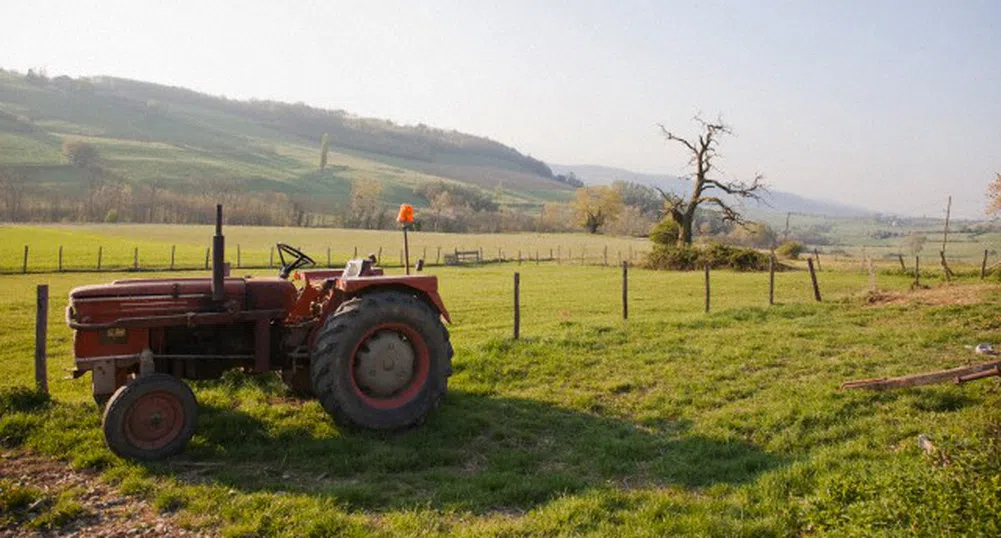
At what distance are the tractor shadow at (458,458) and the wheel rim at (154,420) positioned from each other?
0.88ft

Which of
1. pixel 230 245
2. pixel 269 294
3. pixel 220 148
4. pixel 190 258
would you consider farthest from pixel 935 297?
pixel 220 148

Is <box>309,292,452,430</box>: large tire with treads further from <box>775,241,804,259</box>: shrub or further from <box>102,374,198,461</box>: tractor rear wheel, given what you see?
<box>775,241,804,259</box>: shrub

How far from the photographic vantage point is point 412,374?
24.2 ft

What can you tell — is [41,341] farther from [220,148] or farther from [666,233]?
[220,148]

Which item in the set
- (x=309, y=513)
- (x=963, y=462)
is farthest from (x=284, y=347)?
(x=963, y=462)

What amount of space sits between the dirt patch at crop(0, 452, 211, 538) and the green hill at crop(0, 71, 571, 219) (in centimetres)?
8784

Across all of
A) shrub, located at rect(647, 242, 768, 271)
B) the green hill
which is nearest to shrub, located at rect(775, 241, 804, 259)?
shrub, located at rect(647, 242, 768, 271)

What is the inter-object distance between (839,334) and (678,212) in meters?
33.8

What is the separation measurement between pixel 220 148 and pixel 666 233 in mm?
105963

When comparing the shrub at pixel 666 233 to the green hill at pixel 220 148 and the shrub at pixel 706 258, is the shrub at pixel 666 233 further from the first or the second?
the green hill at pixel 220 148

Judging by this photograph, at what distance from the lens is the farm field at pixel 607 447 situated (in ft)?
15.8

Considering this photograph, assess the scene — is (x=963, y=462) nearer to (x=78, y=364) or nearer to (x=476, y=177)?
(x=78, y=364)

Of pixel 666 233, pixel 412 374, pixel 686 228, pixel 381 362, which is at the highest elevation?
pixel 686 228

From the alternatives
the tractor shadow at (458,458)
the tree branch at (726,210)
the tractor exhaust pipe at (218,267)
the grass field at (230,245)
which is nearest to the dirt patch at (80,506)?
the tractor shadow at (458,458)
